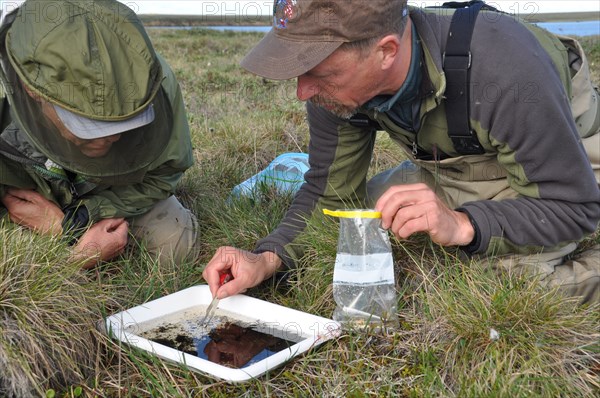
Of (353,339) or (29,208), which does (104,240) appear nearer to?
(29,208)

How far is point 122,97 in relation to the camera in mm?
2918

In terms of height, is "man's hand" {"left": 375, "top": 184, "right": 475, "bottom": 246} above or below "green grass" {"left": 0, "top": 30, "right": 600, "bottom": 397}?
above

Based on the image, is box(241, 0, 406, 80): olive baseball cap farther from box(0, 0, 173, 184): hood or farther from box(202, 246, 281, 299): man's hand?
box(202, 246, 281, 299): man's hand

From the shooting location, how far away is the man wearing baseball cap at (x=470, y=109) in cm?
271

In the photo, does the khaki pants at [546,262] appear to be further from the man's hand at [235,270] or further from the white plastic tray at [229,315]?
the man's hand at [235,270]

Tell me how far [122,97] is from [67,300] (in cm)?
83

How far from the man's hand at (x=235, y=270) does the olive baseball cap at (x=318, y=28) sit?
0.80 m

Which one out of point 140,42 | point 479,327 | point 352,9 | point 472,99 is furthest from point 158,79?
point 479,327

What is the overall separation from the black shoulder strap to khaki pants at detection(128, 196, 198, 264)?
1.62m

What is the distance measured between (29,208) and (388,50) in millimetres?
1960

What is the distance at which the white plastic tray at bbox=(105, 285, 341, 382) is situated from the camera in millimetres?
2459

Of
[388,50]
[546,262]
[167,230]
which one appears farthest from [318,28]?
[167,230]

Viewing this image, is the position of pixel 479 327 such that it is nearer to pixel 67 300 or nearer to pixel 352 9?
pixel 352 9


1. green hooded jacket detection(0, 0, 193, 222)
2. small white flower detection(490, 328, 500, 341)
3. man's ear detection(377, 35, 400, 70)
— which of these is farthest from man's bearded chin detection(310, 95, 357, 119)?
small white flower detection(490, 328, 500, 341)
